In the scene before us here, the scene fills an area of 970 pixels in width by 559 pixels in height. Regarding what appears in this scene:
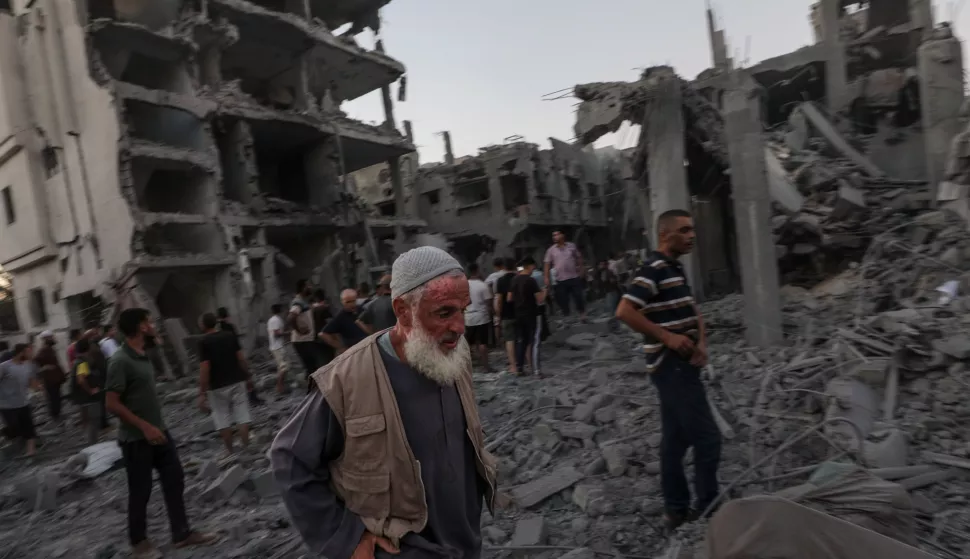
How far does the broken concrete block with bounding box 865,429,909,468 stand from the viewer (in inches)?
138

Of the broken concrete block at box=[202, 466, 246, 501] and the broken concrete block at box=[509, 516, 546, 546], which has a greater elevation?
the broken concrete block at box=[202, 466, 246, 501]

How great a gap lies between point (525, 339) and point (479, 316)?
91 centimetres

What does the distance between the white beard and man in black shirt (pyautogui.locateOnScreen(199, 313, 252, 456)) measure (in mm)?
5044

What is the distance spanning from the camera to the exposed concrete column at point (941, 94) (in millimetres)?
10617

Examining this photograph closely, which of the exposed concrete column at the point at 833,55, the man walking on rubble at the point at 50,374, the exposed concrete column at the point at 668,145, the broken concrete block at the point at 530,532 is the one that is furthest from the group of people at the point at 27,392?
the exposed concrete column at the point at 833,55

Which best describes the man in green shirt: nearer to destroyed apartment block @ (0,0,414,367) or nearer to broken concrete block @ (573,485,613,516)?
broken concrete block @ (573,485,613,516)

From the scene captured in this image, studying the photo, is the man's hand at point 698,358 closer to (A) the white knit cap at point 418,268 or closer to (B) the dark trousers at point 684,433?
(B) the dark trousers at point 684,433

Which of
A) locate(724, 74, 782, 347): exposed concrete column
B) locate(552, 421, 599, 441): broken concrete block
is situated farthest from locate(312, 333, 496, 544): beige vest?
locate(724, 74, 782, 347): exposed concrete column

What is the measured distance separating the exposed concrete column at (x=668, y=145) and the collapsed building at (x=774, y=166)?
0.02m

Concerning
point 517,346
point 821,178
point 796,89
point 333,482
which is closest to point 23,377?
point 517,346

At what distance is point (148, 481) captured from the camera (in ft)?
13.3

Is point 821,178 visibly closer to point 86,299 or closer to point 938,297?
point 938,297

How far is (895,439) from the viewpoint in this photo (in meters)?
3.59

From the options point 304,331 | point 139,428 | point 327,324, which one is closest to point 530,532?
point 139,428
